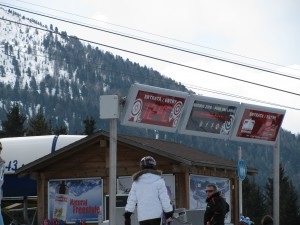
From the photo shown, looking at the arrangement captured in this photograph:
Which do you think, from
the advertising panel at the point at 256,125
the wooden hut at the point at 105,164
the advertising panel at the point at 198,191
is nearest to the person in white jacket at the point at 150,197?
the advertising panel at the point at 256,125

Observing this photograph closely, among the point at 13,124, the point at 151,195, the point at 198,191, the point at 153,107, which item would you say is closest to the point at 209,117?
the point at 153,107

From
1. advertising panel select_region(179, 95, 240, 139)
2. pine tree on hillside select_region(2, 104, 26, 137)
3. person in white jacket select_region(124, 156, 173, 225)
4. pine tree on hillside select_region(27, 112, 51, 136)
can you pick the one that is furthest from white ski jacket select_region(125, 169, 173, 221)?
pine tree on hillside select_region(2, 104, 26, 137)

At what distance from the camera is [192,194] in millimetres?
23250

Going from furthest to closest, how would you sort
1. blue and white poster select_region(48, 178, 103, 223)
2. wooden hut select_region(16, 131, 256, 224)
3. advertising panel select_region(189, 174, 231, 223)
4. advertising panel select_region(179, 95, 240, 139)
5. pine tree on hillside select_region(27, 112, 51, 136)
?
pine tree on hillside select_region(27, 112, 51, 136)
blue and white poster select_region(48, 178, 103, 223)
advertising panel select_region(189, 174, 231, 223)
wooden hut select_region(16, 131, 256, 224)
advertising panel select_region(179, 95, 240, 139)

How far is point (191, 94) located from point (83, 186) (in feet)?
22.0

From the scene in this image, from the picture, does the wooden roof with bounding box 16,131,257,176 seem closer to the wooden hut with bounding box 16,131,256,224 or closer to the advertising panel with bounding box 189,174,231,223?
the wooden hut with bounding box 16,131,256,224

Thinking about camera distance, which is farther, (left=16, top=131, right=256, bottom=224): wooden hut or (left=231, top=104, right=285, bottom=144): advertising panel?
(left=16, top=131, right=256, bottom=224): wooden hut

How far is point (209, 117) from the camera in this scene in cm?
2005

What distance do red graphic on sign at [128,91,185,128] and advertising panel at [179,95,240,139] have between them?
352 mm

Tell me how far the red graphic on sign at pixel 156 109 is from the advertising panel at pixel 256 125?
7.13 feet

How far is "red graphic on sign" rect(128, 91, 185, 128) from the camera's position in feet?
56.8

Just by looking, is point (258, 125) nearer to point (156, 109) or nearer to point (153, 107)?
point (156, 109)

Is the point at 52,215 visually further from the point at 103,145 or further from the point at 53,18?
the point at 53,18

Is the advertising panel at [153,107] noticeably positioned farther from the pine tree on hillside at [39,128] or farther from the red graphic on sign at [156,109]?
the pine tree on hillside at [39,128]
